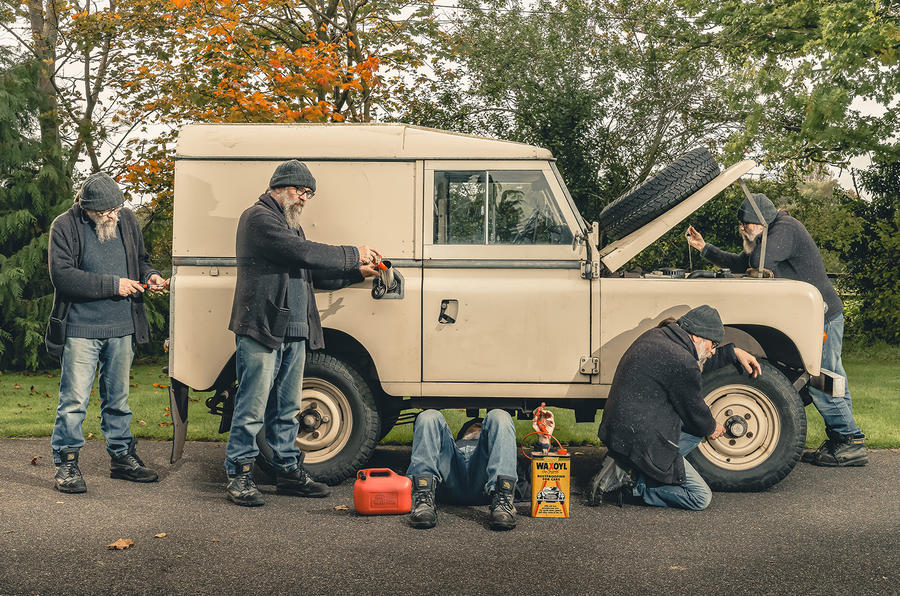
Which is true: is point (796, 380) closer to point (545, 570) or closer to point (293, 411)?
point (545, 570)

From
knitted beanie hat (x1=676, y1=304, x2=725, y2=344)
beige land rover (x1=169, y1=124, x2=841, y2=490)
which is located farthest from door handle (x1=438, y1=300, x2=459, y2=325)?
knitted beanie hat (x1=676, y1=304, x2=725, y2=344)

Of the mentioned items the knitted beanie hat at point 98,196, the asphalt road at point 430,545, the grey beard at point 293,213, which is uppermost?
the knitted beanie hat at point 98,196

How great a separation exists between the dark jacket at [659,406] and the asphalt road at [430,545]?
0.35 meters

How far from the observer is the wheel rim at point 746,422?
6.07 m

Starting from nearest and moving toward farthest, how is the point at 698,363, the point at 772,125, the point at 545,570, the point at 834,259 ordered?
the point at 545,570 → the point at 698,363 → the point at 772,125 → the point at 834,259

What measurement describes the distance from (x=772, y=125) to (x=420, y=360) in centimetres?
1239

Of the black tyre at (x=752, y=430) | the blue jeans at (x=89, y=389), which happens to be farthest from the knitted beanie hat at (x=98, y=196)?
the black tyre at (x=752, y=430)

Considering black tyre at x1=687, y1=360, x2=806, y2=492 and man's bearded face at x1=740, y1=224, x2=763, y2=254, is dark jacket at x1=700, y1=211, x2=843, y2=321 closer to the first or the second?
man's bearded face at x1=740, y1=224, x2=763, y2=254

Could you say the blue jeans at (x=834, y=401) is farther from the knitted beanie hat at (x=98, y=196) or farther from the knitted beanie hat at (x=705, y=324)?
the knitted beanie hat at (x=98, y=196)

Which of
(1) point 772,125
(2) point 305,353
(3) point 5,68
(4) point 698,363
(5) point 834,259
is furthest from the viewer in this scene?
(5) point 834,259

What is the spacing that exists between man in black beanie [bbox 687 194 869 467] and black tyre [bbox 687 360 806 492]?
1046 millimetres

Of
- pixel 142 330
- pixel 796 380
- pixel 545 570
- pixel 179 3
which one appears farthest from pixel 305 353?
pixel 179 3

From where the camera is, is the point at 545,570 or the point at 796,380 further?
the point at 796,380

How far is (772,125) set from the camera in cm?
1636
